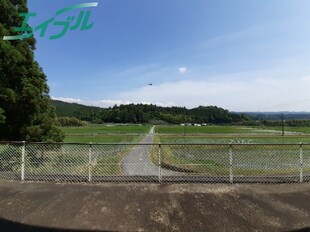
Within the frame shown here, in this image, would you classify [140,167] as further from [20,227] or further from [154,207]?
[20,227]

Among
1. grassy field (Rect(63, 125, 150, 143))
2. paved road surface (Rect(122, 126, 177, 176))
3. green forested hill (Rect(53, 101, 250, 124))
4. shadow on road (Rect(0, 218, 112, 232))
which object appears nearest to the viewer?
shadow on road (Rect(0, 218, 112, 232))

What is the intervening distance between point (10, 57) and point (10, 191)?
6.60 meters

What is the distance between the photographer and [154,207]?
20.7 ft

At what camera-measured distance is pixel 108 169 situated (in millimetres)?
15789

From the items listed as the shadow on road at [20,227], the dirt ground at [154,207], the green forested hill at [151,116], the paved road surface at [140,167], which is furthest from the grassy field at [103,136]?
the green forested hill at [151,116]

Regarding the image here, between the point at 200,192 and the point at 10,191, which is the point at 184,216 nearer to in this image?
the point at 200,192

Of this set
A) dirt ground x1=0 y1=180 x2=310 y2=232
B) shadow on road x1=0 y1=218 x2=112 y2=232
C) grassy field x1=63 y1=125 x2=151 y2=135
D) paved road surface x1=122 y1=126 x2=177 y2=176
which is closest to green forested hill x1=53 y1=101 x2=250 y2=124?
grassy field x1=63 y1=125 x2=151 y2=135

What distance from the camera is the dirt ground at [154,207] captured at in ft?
19.1

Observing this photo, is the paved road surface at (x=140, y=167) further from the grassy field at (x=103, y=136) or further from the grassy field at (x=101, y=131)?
the grassy field at (x=101, y=131)

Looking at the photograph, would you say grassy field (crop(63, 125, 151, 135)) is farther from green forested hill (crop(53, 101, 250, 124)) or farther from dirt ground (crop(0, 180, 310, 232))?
dirt ground (crop(0, 180, 310, 232))

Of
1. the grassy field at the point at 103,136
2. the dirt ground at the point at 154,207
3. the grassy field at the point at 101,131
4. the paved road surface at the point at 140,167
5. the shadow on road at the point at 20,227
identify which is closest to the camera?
the shadow on road at the point at 20,227

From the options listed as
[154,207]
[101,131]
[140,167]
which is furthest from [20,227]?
[101,131]

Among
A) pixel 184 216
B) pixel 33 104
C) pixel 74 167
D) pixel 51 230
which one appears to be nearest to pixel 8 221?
pixel 51 230

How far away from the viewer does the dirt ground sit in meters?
5.81
